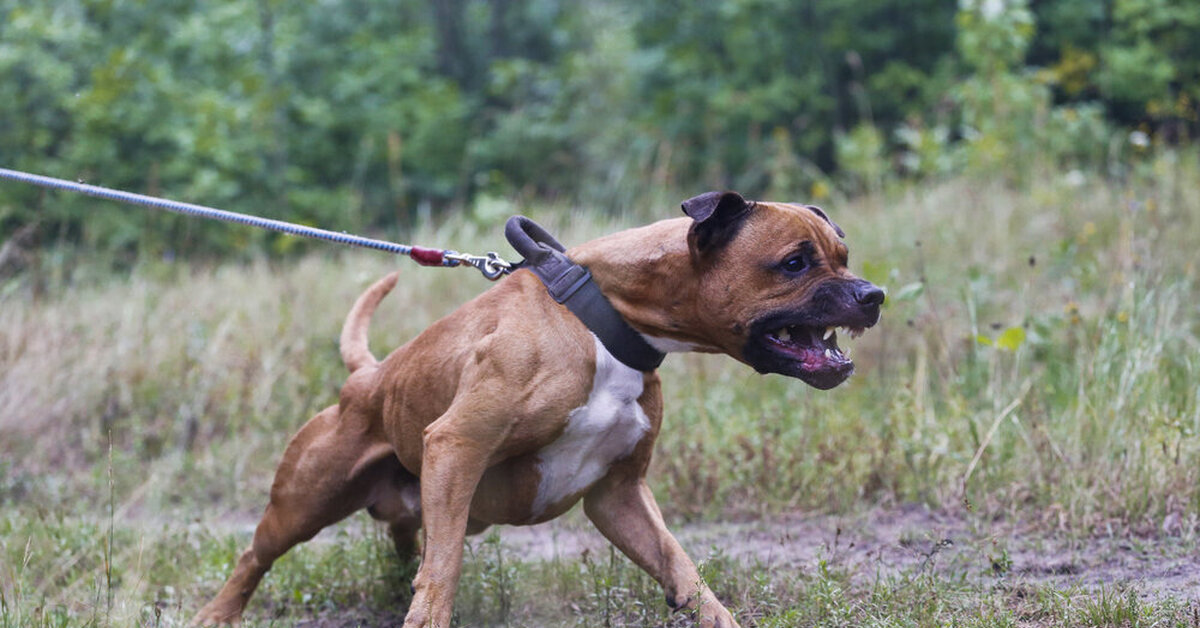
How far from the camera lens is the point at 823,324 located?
11.5 ft

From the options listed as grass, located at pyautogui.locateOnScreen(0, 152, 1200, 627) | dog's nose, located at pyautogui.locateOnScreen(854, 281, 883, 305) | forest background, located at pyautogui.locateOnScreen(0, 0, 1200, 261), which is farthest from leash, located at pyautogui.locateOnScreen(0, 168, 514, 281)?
forest background, located at pyautogui.locateOnScreen(0, 0, 1200, 261)

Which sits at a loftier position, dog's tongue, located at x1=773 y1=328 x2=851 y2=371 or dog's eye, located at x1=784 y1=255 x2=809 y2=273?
dog's eye, located at x1=784 y1=255 x2=809 y2=273

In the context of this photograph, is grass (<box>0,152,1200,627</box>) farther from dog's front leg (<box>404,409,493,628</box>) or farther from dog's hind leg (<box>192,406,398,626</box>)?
dog's front leg (<box>404,409,493,628</box>)

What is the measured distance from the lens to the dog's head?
139 inches

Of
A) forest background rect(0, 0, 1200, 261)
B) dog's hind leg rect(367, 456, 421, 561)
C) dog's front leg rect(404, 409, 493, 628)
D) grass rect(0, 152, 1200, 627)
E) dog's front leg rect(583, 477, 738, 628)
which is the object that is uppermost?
dog's front leg rect(404, 409, 493, 628)

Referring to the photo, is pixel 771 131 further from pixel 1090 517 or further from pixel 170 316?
pixel 1090 517

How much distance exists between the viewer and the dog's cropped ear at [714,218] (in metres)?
3.52

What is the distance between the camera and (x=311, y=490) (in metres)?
4.40

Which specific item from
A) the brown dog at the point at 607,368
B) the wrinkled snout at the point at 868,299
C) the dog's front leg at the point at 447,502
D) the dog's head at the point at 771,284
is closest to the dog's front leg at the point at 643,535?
the brown dog at the point at 607,368

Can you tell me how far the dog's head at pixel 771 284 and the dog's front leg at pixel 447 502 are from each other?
0.83 metres

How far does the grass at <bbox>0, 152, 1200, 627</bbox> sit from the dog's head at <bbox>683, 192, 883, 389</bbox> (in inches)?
→ 36.2

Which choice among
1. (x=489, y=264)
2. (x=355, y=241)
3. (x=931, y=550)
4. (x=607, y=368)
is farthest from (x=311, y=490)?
(x=931, y=550)

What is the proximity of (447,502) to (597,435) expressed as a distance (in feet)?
1.70

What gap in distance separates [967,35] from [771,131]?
633cm
